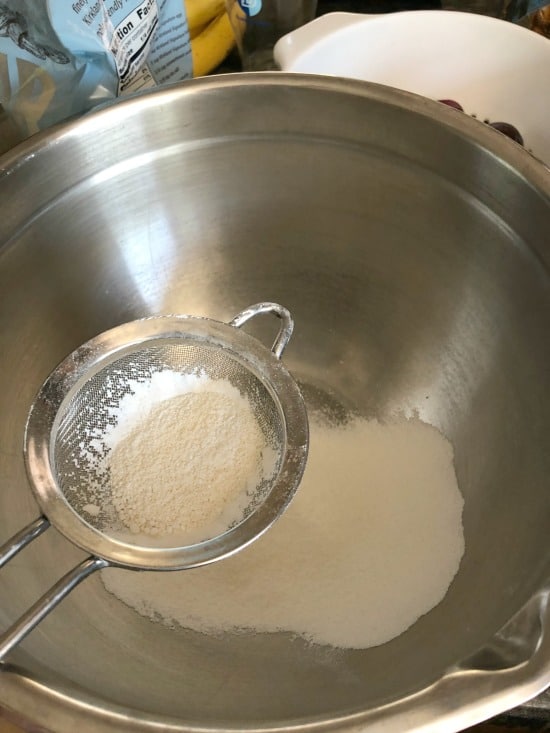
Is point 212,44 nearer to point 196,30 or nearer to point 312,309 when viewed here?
point 196,30

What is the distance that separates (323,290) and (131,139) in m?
0.27

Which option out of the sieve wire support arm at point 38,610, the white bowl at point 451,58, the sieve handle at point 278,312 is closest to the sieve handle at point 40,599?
the sieve wire support arm at point 38,610

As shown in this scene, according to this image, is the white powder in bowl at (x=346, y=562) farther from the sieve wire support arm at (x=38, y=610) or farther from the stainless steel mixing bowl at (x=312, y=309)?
the sieve wire support arm at (x=38, y=610)

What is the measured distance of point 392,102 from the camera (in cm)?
69

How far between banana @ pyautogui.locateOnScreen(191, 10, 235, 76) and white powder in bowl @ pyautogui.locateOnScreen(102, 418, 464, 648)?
1.68ft

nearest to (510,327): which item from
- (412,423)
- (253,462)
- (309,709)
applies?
(412,423)

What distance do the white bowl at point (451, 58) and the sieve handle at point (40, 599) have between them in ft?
1.95

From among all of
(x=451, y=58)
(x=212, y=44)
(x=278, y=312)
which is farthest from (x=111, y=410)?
(x=451, y=58)

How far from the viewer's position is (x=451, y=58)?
0.87 metres

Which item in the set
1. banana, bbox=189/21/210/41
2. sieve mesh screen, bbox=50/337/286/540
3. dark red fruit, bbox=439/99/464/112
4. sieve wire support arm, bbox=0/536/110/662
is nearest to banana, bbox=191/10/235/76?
banana, bbox=189/21/210/41

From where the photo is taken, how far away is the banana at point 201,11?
0.82 m

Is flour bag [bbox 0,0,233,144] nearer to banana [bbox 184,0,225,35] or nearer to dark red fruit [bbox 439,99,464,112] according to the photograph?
banana [bbox 184,0,225,35]

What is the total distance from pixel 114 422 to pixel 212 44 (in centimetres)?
52

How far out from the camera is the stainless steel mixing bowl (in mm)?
472
